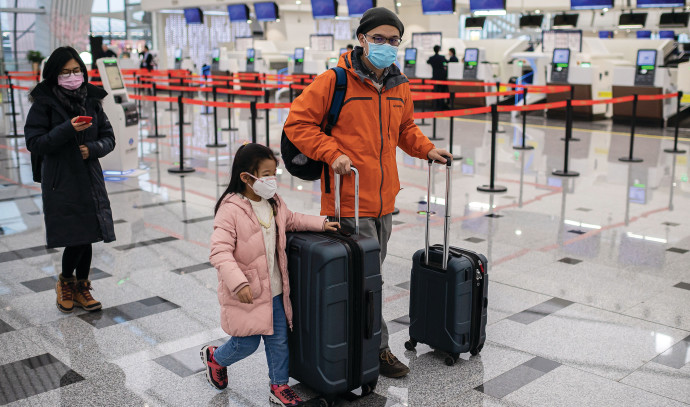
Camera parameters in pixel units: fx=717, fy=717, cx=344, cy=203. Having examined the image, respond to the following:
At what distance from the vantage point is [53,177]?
3783mm

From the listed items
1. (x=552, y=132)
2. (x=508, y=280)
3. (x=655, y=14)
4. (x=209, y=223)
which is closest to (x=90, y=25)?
(x=655, y=14)

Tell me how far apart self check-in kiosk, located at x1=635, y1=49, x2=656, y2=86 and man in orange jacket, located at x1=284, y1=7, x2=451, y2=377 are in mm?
12543

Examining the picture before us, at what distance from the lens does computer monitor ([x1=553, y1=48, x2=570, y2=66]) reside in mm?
15516

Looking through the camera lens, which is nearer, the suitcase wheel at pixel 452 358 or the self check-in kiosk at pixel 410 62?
the suitcase wheel at pixel 452 358

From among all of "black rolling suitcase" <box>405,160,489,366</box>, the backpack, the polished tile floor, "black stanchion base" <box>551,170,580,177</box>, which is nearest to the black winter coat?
the polished tile floor

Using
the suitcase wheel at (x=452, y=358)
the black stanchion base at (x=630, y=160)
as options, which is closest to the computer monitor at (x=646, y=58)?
the black stanchion base at (x=630, y=160)

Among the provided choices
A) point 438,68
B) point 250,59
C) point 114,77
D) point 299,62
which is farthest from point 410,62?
point 114,77

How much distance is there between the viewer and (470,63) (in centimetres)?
1805

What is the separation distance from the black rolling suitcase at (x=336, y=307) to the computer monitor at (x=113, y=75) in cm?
618

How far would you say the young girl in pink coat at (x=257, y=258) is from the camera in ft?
9.09

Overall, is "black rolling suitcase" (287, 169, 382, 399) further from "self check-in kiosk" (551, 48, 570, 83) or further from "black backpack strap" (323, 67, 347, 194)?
"self check-in kiosk" (551, 48, 570, 83)

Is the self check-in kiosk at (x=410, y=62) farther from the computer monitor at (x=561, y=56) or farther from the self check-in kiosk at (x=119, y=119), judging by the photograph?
the self check-in kiosk at (x=119, y=119)

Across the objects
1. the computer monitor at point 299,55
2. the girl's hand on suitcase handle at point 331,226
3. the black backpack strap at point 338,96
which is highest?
the computer monitor at point 299,55

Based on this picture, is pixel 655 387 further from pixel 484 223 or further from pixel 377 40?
pixel 484 223
